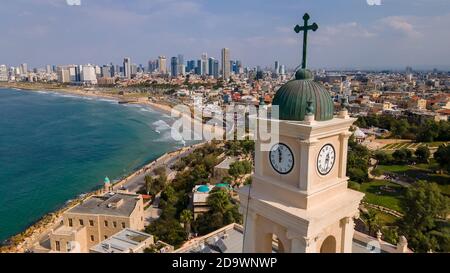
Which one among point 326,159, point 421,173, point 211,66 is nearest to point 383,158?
point 421,173

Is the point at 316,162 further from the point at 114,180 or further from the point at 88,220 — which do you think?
the point at 114,180

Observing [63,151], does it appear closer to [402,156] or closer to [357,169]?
[357,169]

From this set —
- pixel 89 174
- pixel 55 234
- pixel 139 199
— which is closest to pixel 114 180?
pixel 89 174

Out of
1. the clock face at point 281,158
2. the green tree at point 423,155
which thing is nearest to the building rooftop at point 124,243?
the clock face at point 281,158

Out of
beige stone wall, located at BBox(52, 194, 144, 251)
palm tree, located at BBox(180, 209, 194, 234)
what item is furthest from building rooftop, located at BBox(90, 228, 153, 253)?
palm tree, located at BBox(180, 209, 194, 234)

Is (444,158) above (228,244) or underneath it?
underneath
